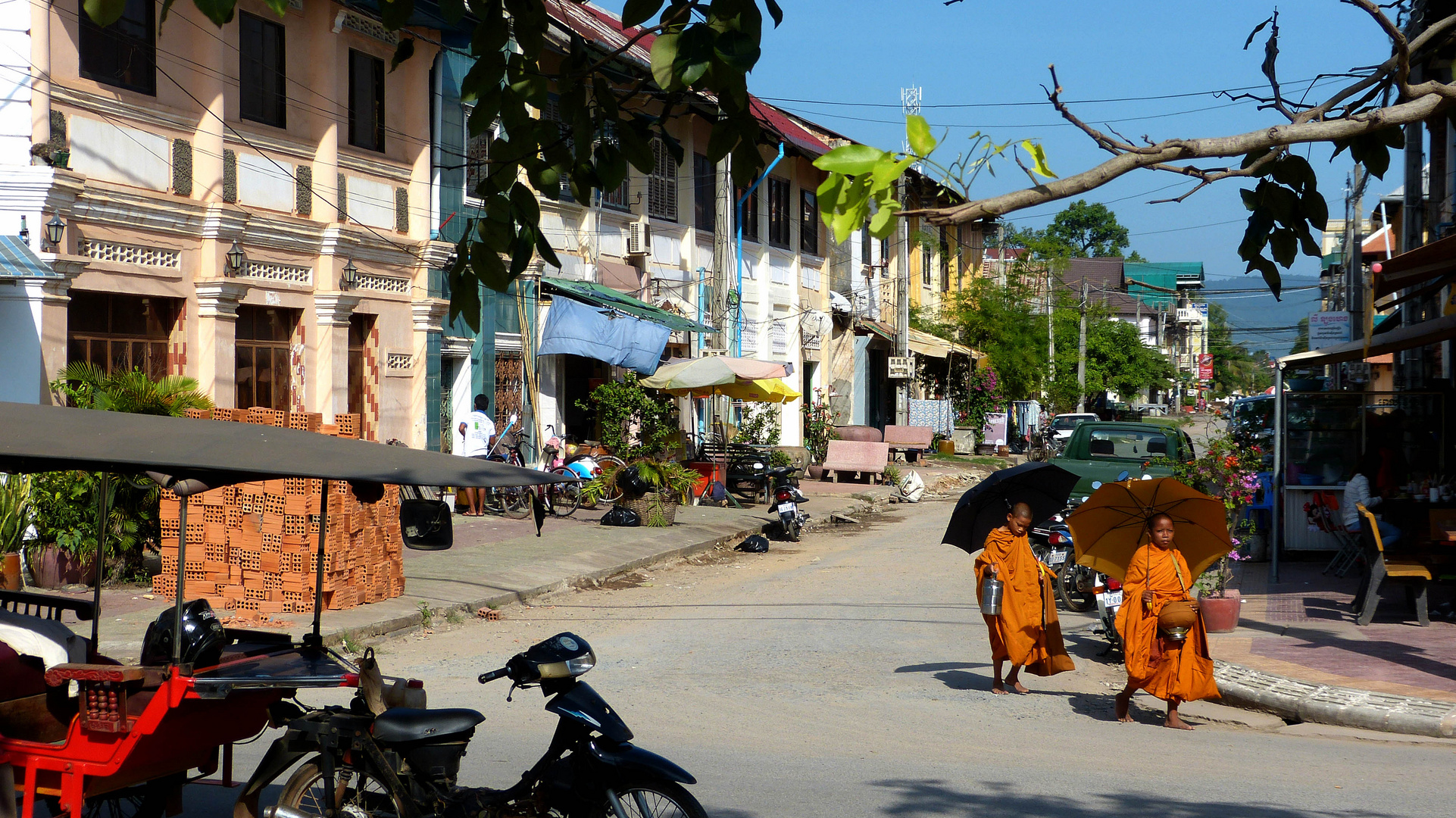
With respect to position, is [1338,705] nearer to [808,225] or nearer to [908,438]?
[908,438]

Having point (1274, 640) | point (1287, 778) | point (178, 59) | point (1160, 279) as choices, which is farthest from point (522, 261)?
point (1160, 279)

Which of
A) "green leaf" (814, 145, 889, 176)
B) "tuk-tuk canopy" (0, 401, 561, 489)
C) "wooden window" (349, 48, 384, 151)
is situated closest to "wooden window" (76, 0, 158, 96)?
"wooden window" (349, 48, 384, 151)

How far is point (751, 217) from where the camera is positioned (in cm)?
3008

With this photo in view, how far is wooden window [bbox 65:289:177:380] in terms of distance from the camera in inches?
511

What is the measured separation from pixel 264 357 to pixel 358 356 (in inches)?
83.0

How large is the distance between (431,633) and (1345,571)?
10525 mm

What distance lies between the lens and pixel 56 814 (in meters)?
4.94

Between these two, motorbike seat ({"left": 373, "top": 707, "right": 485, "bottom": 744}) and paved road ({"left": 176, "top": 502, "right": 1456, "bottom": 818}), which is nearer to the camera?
motorbike seat ({"left": 373, "top": 707, "right": 485, "bottom": 744})

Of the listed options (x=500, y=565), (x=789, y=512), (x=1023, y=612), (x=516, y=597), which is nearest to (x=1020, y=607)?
(x=1023, y=612)

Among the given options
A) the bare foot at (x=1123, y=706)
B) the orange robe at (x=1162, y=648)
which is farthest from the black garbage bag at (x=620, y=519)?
the orange robe at (x=1162, y=648)

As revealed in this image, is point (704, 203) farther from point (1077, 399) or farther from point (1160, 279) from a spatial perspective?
point (1160, 279)

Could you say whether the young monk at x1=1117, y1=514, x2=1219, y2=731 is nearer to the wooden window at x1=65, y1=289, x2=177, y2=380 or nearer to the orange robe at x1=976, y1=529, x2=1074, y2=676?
the orange robe at x1=976, y1=529, x2=1074, y2=676

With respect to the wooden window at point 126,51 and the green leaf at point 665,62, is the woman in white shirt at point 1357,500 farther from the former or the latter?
the wooden window at point 126,51

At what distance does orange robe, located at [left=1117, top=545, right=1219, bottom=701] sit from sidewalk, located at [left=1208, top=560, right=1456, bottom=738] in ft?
3.17
